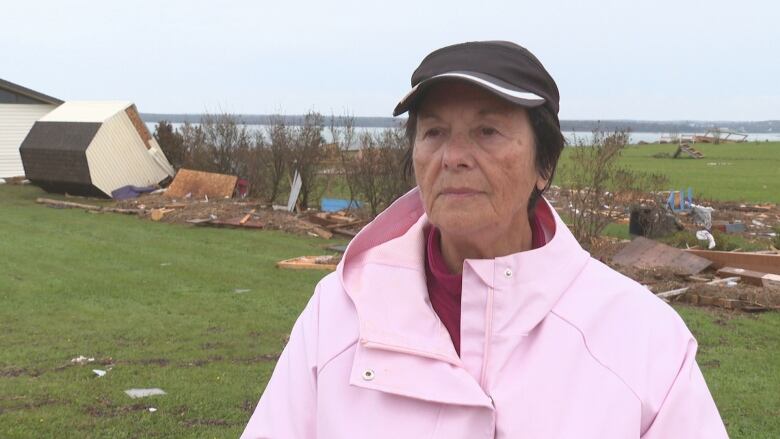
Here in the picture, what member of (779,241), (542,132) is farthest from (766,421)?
(779,241)

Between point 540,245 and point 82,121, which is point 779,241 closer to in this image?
point 540,245

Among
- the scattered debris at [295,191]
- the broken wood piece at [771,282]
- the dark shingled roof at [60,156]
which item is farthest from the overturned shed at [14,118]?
the broken wood piece at [771,282]

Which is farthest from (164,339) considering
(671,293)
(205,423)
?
(671,293)

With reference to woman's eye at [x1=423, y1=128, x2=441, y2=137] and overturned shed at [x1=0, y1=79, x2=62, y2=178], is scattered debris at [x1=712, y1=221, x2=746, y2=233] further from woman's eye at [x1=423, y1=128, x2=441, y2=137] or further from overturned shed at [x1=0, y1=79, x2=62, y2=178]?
overturned shed at [x1=0, y1=79, x2=62, y2=178]

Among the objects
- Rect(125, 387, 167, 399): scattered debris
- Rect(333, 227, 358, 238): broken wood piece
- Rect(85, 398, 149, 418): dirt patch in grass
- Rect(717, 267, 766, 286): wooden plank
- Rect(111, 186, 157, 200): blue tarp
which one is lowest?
Rect(111, 186, 157, 200): blue tarp

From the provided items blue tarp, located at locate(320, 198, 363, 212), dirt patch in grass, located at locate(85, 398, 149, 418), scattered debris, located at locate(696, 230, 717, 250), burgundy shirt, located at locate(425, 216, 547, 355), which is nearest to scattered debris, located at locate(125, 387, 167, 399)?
dirt patch in grass, located at locate(85, 398, 149, 418)

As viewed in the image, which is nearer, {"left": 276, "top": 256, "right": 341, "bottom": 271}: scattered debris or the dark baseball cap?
the dark baseball cap

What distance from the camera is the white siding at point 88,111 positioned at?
26.0 m

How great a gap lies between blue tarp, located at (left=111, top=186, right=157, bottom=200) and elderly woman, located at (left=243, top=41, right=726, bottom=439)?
2409 cm

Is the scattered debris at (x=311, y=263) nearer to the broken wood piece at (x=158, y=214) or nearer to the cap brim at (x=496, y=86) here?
the broken wood piece at (x=158, y=214)

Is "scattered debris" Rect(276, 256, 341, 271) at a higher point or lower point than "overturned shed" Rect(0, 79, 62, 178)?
lower

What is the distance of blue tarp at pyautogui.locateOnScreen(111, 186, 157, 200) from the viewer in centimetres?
2498

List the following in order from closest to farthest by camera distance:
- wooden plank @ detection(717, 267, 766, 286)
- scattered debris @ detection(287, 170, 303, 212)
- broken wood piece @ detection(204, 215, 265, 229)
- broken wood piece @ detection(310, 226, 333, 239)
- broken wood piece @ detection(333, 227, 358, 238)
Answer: wooden plank @ detection(717, 267, 766, 286) → broken wood piece @ detection(333, 227, 358, 238) → broken wood piece @ detection(310, 226, 333, 239) → broken wood piece @ detection(204, 215, 265, 229) → scattered debris @ detection(287, 170, 303, 212)

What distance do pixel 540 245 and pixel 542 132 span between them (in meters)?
0.32
